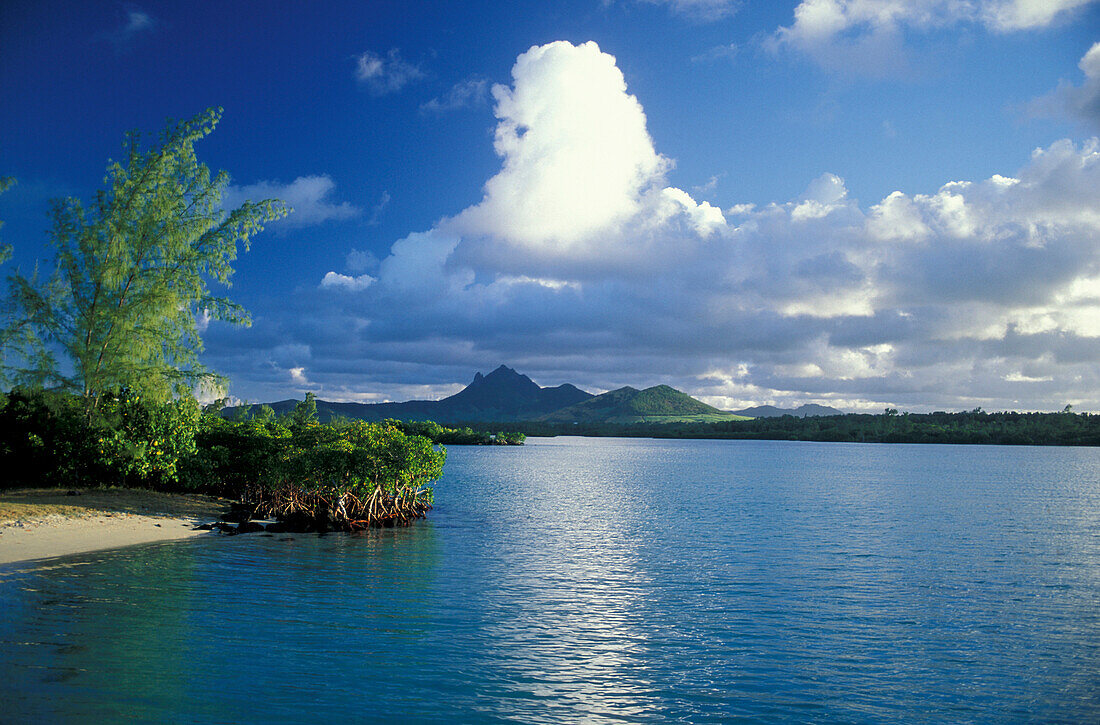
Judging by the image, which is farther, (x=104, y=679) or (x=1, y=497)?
(x=1, y=497)

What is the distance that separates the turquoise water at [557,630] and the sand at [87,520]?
1.85 m

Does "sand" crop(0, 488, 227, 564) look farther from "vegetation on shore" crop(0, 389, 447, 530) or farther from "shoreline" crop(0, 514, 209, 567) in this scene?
"vegetation on shore" crop(0, 389, 447, 530)

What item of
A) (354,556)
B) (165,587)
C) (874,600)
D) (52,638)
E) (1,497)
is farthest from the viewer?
(1,497)

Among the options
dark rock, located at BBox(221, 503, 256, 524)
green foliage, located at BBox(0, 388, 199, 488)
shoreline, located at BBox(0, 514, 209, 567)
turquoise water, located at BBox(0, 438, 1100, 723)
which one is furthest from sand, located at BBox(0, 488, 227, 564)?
A: turquoise water, located at BBox(0, 438, 1100, 723)

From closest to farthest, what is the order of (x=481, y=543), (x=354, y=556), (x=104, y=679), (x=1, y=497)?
(x=104, y=679)
(x=354, y=556)
(x=1, y=497)
(x=481, y=543)

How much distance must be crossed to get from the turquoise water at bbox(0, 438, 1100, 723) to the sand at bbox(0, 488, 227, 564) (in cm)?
185

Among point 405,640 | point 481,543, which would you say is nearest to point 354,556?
point 481,543

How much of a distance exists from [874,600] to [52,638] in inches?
976

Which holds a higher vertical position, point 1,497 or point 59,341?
point 59,341

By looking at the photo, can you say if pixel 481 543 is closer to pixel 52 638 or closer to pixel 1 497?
pixel 52 638

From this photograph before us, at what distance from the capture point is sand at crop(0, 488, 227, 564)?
2720 centimetres

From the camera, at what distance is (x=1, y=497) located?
3331 centimetres

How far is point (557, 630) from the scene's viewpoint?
19.1m

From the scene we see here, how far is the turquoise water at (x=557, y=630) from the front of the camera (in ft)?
45.1
